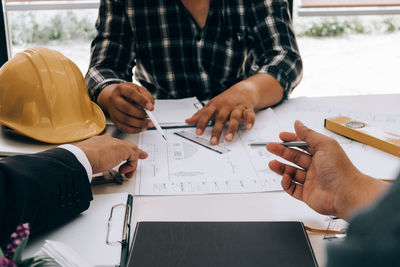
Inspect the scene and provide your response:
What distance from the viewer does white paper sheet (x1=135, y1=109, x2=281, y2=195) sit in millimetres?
834

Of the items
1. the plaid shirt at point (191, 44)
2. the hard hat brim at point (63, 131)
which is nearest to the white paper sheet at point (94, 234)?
the hard hat brim at point (63, 131)

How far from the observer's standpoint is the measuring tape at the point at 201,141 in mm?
997

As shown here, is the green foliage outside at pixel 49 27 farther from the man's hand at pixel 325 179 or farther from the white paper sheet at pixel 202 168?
the man's hand at pixel 325 179

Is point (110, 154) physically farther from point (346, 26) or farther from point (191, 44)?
point (346, 26)

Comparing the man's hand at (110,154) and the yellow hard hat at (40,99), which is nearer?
the man's hand at (110,154)

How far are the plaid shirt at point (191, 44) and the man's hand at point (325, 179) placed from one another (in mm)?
568

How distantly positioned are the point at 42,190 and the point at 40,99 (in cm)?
39

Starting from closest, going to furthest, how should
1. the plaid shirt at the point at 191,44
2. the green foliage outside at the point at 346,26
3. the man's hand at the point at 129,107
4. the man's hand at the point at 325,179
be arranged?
the man's hand at the point at 325,179
the man's hand at the point at 129,107
the plaid shirt at the point at 191,44
the green foliage outside at the point at 346,26

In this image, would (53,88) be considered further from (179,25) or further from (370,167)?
(370,167)

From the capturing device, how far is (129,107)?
1.10 meters

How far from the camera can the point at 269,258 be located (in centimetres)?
60

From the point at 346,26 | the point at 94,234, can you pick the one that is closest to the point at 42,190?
the point at 94,234

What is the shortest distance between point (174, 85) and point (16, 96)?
639 mm

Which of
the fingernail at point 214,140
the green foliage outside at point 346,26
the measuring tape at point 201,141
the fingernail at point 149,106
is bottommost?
the green foliage outside at point 346,26
